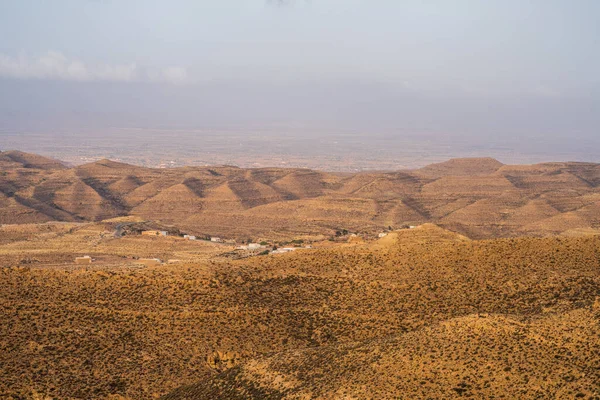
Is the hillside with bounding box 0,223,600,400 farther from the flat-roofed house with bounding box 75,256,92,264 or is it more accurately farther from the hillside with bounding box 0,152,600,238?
the hillside with bounding box 0,152,600,238

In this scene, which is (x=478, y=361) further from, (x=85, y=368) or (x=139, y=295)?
(x=139, y=295)

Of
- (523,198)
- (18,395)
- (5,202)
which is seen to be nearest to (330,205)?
(523,198)

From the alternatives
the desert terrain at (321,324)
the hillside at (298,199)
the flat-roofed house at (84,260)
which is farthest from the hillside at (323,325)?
the hillside at (298,199)

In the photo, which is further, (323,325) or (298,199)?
(298,199)

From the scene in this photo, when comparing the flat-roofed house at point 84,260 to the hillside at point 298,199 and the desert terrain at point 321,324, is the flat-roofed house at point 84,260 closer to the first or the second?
the desert terrain at point 321,324

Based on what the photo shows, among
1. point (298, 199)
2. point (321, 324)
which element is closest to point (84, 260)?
point (321, 324)

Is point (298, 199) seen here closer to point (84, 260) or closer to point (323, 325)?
point (84, 260)
